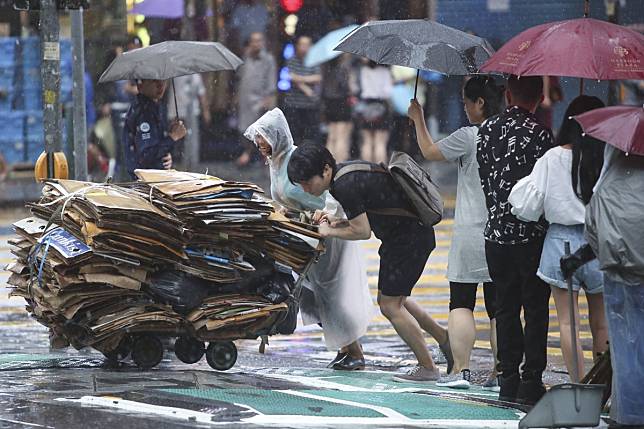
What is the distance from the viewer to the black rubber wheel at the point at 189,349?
971 centimetres

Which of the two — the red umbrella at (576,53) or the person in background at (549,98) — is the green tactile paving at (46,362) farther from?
the person in background at (549,98)

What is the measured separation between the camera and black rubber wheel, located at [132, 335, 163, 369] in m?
9.53

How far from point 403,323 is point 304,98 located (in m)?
14.1

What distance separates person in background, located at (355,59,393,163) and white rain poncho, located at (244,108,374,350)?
1357 cm

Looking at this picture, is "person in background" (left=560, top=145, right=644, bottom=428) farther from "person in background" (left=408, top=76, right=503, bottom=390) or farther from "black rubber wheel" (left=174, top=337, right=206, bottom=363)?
"black rubber wheel" (left=174, top=337, right=206, bottom=363)

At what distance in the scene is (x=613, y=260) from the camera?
7699mm

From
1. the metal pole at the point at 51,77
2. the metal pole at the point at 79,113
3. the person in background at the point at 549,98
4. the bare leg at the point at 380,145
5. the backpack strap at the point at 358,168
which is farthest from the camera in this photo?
the bare leg at the point at 380,145

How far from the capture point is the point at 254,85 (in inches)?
932

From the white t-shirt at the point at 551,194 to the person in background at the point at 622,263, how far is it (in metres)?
0.44

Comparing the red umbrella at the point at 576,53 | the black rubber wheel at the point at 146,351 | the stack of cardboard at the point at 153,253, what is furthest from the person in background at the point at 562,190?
the black rubber wheel at the point at 146,351

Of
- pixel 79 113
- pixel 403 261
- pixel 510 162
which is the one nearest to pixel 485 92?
pixel 510 162

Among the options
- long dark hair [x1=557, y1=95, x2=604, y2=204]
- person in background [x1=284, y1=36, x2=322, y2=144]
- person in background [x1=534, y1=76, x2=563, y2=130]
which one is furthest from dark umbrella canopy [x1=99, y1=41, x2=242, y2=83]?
person in background [x1=284, y1=36, x2=322, y2=144]

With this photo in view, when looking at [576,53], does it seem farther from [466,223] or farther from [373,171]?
[373,171]

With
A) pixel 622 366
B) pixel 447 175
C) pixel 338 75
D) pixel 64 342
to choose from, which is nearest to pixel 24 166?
pixel 338 75
